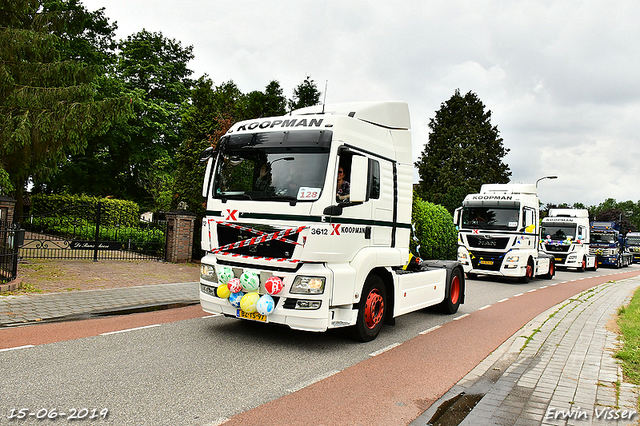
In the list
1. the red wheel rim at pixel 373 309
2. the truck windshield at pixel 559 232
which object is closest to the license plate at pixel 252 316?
the red wheel rim at pixel 373 309

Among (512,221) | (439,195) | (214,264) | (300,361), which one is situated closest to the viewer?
(300,361)

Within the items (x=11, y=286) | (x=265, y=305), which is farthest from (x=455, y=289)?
(x=11, y=286)

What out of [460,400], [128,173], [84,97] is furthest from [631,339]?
[128,173]

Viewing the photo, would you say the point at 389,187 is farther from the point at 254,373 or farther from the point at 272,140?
the point at 254,373

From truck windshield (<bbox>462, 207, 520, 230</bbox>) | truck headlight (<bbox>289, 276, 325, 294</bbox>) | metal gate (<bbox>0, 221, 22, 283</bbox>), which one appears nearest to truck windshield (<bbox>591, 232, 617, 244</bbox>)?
truck windshield (<bbox>462, 207, 520, 230</bbox>)

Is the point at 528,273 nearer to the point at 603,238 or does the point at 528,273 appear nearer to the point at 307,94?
the point at 307,94

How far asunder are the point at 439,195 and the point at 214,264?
149 feet

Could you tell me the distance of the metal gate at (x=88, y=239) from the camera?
14773mm

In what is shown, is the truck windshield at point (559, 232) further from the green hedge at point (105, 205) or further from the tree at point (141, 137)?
the green hedge at point (105, 205)

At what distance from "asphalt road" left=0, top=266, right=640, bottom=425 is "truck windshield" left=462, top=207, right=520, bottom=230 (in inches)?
403

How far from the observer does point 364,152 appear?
6727 millimetres

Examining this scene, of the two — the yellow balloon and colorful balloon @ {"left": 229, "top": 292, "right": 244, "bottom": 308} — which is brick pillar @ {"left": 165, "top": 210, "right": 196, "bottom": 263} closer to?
the yellow balloon

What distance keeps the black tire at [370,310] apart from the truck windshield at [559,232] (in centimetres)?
2375

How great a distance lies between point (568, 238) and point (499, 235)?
12449 mm
